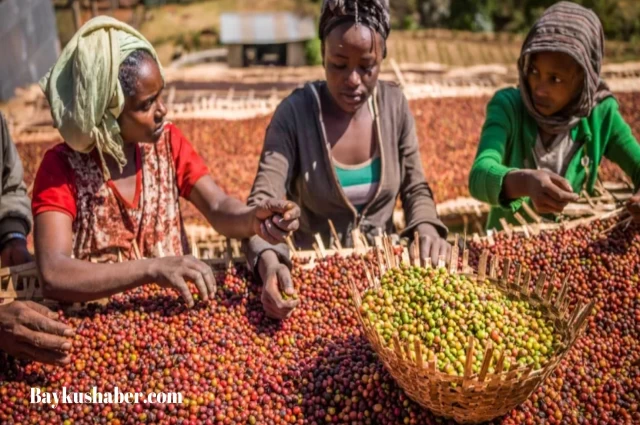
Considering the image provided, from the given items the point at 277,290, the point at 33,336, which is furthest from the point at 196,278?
the point at 33,336

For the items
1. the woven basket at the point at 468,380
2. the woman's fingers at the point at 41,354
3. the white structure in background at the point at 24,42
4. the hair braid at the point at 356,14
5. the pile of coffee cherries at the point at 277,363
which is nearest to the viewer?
the woven basket at the point at 468,380

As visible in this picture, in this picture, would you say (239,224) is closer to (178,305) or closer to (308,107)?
(178,305)

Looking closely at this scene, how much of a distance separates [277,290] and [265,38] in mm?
11204

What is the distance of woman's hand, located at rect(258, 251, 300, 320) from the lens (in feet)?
7.43

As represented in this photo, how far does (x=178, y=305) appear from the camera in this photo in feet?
7.79

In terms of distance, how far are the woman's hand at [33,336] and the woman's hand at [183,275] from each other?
38 cm

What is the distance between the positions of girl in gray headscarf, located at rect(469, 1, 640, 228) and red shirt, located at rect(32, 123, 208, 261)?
1.55 meters

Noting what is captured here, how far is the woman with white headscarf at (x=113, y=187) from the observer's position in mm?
2270

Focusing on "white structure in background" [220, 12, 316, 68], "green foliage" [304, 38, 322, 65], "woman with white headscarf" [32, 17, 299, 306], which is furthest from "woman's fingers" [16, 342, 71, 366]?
"green foliage" [304, 38, 322, 65]

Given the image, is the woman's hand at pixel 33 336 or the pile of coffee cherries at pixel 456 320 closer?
the pile of coffee cherries at pixel 456 320

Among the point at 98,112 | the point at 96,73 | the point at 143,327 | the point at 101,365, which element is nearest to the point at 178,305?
the point at 143,327

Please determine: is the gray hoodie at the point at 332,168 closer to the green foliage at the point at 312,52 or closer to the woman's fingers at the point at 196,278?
the woman's fingers at the point at 196,278

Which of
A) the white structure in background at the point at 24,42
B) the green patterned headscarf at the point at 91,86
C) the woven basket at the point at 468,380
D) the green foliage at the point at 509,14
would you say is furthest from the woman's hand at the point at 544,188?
the green foliage at the point at 509,14

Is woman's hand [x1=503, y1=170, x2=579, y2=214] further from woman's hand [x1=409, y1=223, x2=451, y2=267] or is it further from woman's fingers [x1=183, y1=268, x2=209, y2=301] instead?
woman's fingers [x1=183, y1=268, x2=209, y2=301]
